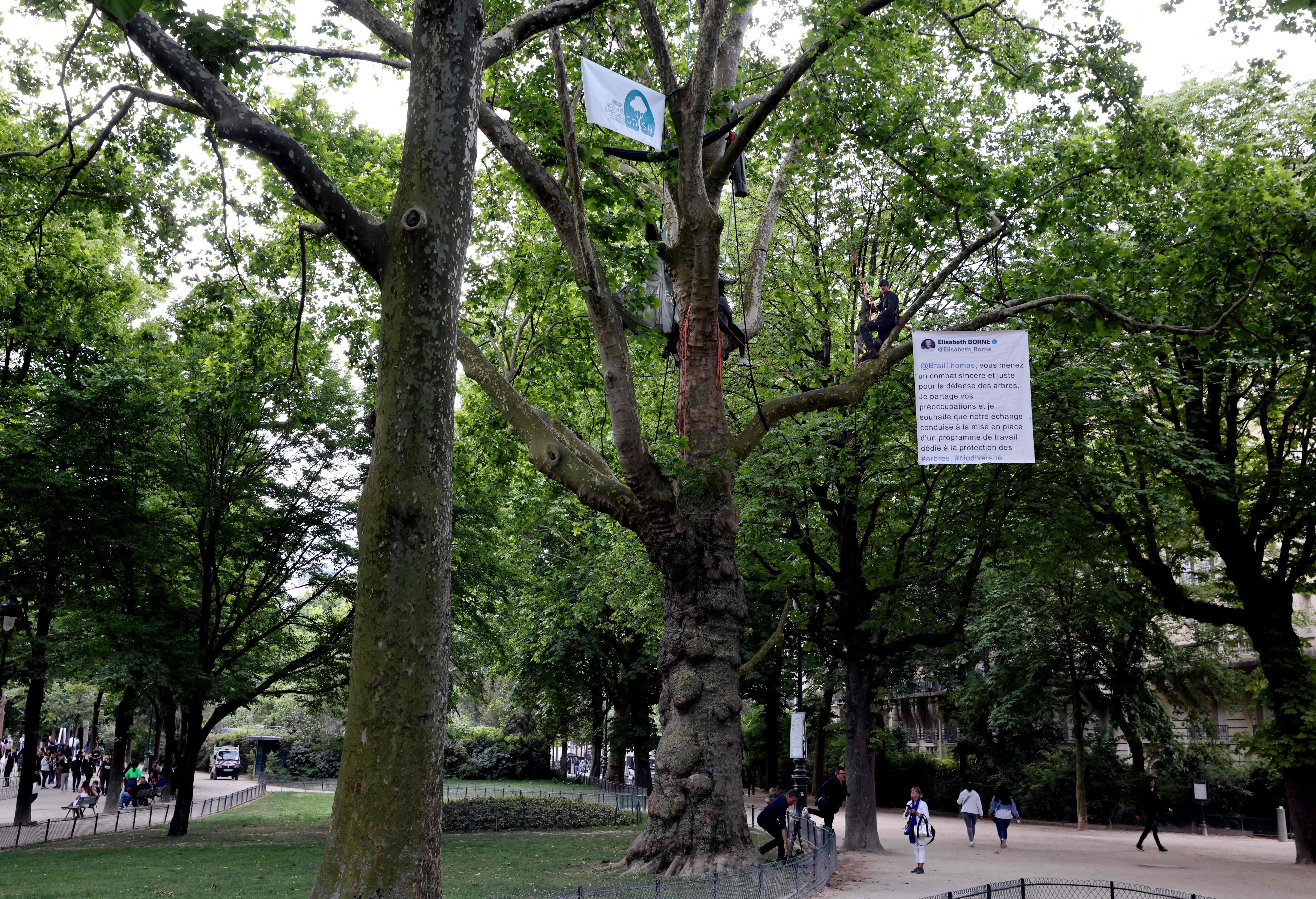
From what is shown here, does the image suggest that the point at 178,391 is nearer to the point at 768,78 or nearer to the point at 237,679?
the point at 237,679

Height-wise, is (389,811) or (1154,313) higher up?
(1154,313)

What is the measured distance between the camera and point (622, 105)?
998 cm

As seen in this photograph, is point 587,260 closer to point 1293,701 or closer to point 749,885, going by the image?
point 749,885

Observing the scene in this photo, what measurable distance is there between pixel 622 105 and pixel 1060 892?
1091cm

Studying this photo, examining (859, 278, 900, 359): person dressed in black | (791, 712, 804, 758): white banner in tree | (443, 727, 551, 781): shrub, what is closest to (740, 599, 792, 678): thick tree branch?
(791, 712, 804, 758): white banner in tree

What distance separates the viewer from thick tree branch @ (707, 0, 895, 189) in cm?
1091

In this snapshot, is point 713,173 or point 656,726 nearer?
point 713,173

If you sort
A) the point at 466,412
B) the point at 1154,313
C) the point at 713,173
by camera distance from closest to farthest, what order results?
the point at 713,173 < the point at 1154,313 < the point at 466,412

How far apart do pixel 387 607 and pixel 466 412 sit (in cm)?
1626

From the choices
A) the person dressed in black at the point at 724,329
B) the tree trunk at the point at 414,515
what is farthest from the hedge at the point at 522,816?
the tree trunk at the point at 414,515

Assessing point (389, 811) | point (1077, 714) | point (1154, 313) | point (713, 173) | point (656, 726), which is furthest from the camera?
point (656, 726)

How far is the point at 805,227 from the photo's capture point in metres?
21.5

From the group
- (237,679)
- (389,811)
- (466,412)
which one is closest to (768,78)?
(466,412)

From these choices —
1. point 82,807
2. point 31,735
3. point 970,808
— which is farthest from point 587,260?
point 82,807
